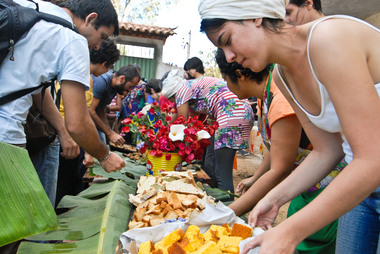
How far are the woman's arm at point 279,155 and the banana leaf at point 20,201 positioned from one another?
0.88 metres

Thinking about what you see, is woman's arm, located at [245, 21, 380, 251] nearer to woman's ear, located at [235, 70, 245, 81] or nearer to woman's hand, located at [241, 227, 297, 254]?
woman's hand, located at [241, 227, 297, 254]

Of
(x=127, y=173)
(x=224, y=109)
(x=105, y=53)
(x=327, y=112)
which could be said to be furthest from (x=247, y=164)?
(x=327, y=112)

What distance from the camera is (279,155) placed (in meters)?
1.52

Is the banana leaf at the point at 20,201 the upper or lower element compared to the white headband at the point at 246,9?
lower

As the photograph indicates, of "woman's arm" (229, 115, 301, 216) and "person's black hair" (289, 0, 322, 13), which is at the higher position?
"person's black hair" (289, 0, 322, 13)

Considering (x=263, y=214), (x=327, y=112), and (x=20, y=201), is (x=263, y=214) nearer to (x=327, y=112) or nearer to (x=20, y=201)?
(x=327, y=112)

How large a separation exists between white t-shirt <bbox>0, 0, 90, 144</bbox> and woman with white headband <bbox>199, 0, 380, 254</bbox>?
28.7 inches

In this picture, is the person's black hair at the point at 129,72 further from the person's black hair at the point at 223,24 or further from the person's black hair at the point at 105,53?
the person's black hair at the point at 223,24

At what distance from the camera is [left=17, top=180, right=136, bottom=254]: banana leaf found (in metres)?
1.35

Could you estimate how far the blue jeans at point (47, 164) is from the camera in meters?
2.32

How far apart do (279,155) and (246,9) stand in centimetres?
75

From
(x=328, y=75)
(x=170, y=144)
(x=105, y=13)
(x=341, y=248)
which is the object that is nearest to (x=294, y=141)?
(x=341, y=248)

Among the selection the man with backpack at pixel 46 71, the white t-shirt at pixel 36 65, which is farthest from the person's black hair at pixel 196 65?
the white t-shirt at pixel 36 65

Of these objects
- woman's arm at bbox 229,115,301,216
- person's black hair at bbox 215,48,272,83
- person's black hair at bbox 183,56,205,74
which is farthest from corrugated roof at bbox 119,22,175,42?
woman's arm at bbox 229,115,301,216
